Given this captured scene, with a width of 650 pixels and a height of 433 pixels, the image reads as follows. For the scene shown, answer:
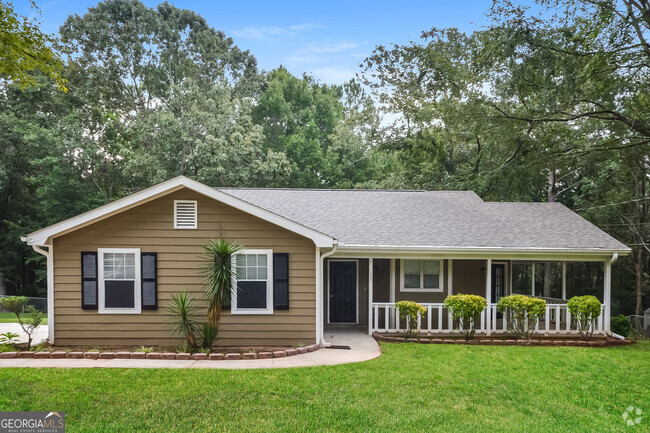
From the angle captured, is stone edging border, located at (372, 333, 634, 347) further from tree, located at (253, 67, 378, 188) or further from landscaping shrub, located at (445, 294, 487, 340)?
tree, located at (253, 67, 378, 188)

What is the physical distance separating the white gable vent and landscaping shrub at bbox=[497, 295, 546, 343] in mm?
→ 7636

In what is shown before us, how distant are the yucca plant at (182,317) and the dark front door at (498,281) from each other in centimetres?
870

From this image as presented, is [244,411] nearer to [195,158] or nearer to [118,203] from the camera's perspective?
[118,203]

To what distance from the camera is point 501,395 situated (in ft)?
21.7

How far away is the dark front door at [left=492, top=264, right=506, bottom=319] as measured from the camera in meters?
13.5

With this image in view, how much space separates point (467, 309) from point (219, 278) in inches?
231

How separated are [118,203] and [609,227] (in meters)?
19.9

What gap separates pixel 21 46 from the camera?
827 cm

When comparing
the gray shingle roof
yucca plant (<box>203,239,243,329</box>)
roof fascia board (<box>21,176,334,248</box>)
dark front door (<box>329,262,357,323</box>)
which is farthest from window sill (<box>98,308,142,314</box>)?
dark front door (<box>329,262,357,323</box>)

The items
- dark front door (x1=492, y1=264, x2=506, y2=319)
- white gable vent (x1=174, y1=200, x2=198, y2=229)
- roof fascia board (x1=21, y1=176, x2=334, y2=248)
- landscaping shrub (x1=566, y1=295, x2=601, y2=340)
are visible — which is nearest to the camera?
roof fascia board (x1=21, y1=176, x2=334, y2=248)

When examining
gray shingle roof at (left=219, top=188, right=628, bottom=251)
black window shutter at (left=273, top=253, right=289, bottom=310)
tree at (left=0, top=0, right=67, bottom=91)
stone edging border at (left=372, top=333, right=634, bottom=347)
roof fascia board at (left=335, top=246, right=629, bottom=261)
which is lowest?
stone edging border at (left=372, top=333, right=634, bottom=347)

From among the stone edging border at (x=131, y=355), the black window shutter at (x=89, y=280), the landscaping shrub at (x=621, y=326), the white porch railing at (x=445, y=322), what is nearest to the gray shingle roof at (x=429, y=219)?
the white porch railing at (x=445, y=322)

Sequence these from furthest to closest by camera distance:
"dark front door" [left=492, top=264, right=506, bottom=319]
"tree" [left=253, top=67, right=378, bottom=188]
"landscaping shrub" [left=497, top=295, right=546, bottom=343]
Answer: "tree" [left=253, top=67, right=378, bottom=188] → "dark front door" [left=492, top=264, right=506, bottom=319] → "landscaping shrub" [left=497, top=295, right=546, bottom=343]

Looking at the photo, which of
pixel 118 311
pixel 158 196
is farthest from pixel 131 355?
pixel 158 196
